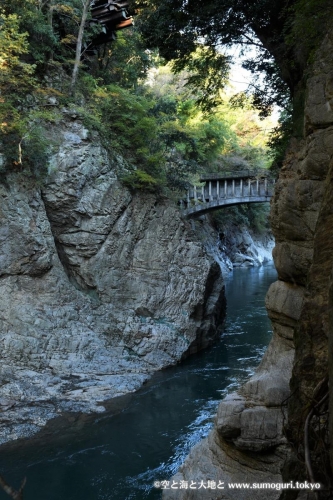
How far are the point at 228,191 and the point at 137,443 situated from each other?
19.3m

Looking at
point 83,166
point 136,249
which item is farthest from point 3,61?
point 136,249

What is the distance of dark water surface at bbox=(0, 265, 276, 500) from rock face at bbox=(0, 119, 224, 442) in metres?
0.87

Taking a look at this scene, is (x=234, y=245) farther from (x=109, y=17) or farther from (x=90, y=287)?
(x=90, y=287)

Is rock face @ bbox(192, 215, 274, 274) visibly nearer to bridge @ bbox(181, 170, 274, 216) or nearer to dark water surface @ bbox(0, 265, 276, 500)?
bridge @ bbox(181, 170, 274, 216)

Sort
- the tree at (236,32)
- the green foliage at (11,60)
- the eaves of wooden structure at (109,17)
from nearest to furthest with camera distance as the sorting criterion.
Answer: the tree at (236,32), the green foliage at (11,60), the eaves of wooden structure at (109,17)

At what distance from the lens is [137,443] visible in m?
10.2

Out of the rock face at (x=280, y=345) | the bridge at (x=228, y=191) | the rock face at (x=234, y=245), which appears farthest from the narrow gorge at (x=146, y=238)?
the rock face at (x=234, y=245)

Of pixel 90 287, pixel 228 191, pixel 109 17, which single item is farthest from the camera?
pixel 228 191

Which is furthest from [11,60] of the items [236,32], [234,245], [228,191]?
[234,245]

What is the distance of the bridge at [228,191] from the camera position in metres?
25.9

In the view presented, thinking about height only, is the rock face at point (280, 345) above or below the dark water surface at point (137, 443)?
above

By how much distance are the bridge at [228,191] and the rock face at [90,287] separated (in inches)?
331

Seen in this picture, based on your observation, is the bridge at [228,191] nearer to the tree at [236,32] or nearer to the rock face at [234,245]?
the rock face at [234,245]

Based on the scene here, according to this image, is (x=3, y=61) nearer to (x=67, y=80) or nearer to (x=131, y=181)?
(x=67, y=80)
